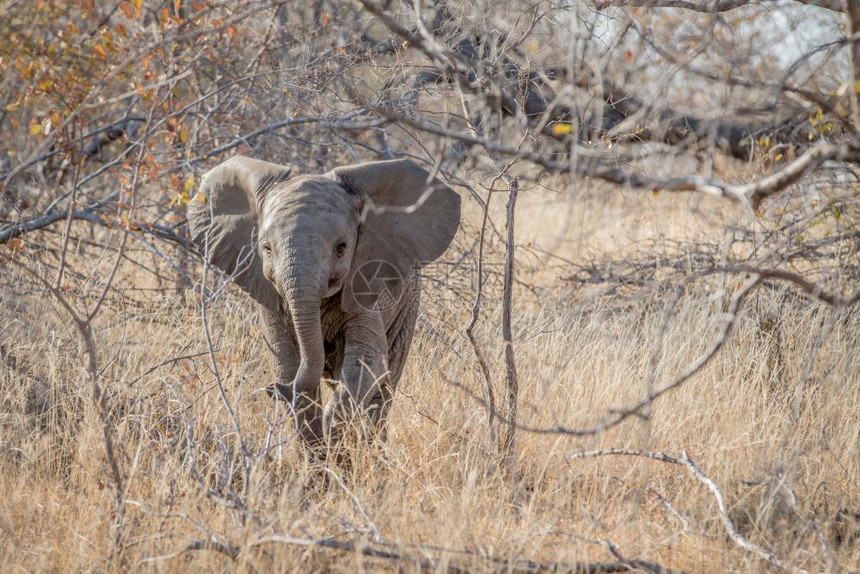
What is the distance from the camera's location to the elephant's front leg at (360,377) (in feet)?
16.4

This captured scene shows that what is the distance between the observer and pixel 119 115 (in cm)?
905

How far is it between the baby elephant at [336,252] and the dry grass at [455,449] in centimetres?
28

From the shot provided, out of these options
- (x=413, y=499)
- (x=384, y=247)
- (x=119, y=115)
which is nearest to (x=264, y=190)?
(x=384, y=247)

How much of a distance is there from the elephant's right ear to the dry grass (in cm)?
47

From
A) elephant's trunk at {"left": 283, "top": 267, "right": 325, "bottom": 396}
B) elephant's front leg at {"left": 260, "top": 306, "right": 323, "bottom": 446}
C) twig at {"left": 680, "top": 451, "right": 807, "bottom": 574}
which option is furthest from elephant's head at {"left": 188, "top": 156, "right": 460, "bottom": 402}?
twig at {"left": 680, "top": 451, "right": 807, "bottom": 574}

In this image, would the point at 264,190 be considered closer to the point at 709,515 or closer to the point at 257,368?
the point at 257,368

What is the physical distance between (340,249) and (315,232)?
29 cm

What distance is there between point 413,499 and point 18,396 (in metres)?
2.41

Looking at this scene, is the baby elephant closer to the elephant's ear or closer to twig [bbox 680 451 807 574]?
the elephant's ear

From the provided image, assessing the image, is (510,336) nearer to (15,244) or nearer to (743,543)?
(743,543)

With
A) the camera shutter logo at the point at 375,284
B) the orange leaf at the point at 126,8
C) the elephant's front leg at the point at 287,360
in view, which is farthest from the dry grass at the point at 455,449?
the orange leaf at the point at 126,8

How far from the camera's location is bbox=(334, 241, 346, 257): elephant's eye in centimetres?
500

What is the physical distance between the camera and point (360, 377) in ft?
16.8

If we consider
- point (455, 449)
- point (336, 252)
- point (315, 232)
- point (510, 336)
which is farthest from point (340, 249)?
point (455, 449)
